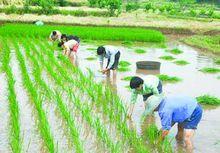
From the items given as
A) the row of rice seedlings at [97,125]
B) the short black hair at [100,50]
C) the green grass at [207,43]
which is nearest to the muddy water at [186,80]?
the green grass at [207,43]

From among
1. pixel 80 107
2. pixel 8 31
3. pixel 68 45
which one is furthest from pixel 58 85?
pixel 8 31

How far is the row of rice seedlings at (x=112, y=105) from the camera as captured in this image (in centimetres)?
604

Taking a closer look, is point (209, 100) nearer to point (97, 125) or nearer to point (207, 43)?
point (97, 125)

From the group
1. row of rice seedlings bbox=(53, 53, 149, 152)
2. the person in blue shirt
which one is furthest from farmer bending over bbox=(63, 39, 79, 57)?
the person in blue shirt

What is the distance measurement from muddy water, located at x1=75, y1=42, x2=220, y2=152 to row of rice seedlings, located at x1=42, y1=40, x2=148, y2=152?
0.30 metres

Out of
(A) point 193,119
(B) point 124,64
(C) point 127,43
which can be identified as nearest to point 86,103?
(A) point 193,119

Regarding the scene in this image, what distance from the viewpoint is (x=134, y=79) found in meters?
6.21

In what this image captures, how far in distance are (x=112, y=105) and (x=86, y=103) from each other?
515mm

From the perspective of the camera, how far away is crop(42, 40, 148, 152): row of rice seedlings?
6039mm

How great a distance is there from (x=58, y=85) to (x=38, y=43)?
6073mm

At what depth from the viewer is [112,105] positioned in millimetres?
7625

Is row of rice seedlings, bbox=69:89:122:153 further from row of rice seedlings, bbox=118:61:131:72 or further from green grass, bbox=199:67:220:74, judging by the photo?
green grass, bbox=199:67:220:74

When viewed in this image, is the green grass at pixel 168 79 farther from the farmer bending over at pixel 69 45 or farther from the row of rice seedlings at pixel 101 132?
the row of rice seedlings at pixel 101 132

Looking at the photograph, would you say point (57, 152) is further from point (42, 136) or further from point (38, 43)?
point (38, 43)
